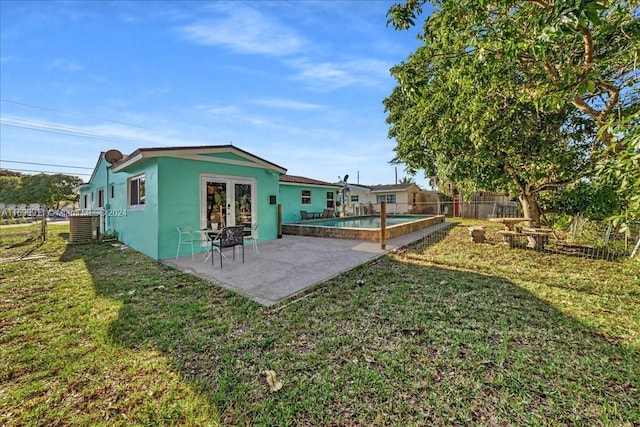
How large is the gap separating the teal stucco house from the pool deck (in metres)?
1.08

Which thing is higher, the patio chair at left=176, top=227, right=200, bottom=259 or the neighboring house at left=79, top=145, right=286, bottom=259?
the neighboring house at left=79, top=145, right=286, bottom=259

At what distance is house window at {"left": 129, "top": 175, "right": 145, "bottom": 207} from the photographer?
8.73m

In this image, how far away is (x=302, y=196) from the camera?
58.8 feet

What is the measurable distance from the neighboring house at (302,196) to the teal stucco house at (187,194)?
590 cm

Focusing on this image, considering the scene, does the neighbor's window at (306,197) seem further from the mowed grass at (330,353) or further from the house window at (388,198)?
the house window at (388,198)

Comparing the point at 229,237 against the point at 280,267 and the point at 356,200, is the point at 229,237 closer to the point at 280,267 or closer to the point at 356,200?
the point at 280,267

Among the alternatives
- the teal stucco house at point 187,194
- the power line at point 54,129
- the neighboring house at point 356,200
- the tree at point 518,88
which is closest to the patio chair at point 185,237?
the teal stucco house at point 187,194

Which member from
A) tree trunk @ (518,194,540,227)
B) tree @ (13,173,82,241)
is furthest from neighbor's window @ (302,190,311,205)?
tree @ (13,173,82,241)

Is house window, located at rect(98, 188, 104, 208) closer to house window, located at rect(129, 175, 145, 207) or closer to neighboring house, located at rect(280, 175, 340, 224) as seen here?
house window, located at rect(129, 175, 145, 207)

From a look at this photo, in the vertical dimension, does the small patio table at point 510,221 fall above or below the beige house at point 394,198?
below

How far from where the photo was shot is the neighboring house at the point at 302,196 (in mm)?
16802

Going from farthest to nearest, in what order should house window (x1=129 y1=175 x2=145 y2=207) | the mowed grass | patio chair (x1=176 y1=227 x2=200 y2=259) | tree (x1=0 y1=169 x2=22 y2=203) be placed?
tree (x1=0 y1=169 x2=22 y2=203), house window (x1=129 y1=175 x2=145 y2=207), patio chair (x1=176 y1=227 x2=200 y2=259), the mowed grass

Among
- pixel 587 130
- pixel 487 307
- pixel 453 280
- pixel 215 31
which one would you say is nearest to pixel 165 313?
pixel 487 307

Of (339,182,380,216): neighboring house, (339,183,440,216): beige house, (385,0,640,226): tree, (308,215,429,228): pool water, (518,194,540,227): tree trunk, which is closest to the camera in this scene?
(385,0,640,226): tree
